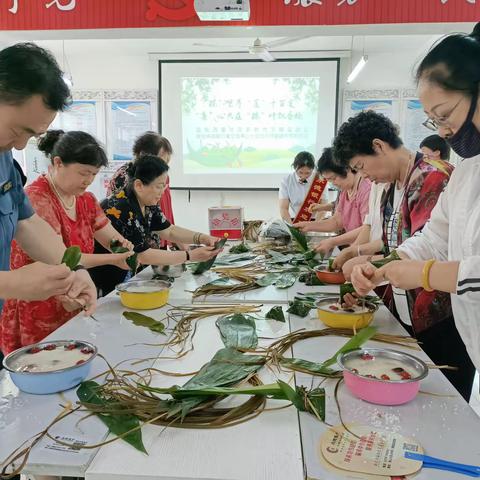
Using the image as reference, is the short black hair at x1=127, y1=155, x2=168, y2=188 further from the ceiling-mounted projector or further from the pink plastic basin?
the pink plastic basin

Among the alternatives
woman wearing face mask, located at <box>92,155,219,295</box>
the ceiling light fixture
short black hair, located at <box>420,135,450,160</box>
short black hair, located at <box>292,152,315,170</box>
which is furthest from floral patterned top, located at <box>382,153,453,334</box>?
the ceiling light fixture

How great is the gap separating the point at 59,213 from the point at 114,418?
3.89 ft

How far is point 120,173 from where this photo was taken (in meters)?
2.82

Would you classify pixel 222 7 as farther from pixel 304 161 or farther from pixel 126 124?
pixel 126 124

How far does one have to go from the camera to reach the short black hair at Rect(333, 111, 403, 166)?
1959mm

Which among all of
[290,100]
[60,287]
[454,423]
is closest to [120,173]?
[60,287]

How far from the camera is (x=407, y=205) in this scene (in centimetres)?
184

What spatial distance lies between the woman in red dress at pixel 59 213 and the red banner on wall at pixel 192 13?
5.46 feet

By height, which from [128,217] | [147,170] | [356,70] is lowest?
[128,217]

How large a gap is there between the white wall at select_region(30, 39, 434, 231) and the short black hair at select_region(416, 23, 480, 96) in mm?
4744

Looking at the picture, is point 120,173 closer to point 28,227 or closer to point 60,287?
point 28,227

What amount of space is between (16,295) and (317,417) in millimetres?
832

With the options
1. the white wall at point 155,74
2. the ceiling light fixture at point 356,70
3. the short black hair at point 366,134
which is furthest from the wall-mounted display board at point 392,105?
the short black hair at point 366,134

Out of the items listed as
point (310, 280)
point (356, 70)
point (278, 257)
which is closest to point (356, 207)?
point (278, 257)
